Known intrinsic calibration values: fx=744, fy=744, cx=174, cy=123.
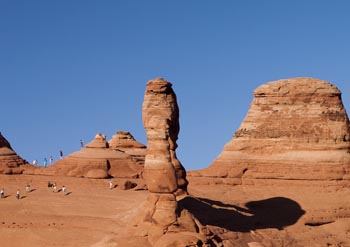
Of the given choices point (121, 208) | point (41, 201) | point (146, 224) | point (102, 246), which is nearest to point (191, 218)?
point (146, 224)

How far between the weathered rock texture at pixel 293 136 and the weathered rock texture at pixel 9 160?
1230 cm

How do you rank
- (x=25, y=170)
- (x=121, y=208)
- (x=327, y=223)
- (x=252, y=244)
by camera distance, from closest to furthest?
1. (x=252, y=244)
2. (x=121, y=208)
3. (x=327, y=223)
4. (x=25, y=170)

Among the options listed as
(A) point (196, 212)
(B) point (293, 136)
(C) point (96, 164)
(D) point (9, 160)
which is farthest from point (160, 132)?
(D) point (9, 160)

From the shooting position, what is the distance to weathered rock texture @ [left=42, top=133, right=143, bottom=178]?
142ft

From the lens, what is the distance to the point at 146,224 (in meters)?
24.8

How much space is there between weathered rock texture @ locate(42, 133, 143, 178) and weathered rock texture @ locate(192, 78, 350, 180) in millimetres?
7487

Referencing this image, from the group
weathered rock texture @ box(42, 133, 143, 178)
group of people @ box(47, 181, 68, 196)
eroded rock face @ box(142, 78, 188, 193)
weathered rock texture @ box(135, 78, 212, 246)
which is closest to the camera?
weathered rock texture @ box(135, 78, 212, 246)

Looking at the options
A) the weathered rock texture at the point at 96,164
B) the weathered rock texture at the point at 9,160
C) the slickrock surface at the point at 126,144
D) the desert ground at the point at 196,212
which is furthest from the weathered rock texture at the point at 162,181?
the slickrock surface at the point at 126,144

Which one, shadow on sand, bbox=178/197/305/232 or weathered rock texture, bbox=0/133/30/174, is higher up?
weathered rock texture, bbox=0/133/30/174

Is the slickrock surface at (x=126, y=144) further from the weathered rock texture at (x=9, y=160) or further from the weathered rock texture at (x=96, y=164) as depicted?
the weathered rock texture at (x=9, y=160)

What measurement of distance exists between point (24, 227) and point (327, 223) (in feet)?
48.5

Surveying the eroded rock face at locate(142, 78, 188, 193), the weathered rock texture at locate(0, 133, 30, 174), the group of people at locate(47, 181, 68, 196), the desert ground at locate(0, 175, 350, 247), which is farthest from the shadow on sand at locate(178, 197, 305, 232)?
the weathered rock texture at locate(0, 133, 30, 174)

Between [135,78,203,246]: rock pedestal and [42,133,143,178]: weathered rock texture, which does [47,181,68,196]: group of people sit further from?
[135,78,203,246]: rock pedestal

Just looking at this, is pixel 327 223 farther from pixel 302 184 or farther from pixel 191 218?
pixel 191 218
